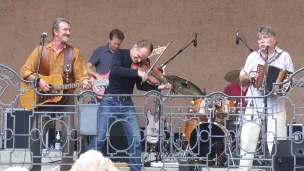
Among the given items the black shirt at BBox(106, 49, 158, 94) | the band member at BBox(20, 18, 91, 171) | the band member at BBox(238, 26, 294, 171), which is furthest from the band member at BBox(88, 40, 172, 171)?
the band member at BBox(238, 26, 294, 171)

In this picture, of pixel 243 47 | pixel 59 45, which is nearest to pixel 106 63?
pixel 59 45

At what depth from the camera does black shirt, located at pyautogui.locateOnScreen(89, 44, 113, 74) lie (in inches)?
460

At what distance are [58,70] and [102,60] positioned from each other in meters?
1.75

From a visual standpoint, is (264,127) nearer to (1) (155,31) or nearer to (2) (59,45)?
(2) (59,45)

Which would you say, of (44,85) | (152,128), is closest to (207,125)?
(152,128)

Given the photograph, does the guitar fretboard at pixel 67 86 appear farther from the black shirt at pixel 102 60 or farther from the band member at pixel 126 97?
the black shirt at pixel 102 60

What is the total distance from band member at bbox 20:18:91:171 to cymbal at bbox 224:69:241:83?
270 centimetres

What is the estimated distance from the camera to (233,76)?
12.1m

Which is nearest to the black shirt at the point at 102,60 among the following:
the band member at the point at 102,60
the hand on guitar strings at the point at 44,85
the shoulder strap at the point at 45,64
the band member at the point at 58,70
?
the band member at the point at 102,60

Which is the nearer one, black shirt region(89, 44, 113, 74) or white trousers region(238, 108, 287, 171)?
white trousers region(238, 108, 287, 171)

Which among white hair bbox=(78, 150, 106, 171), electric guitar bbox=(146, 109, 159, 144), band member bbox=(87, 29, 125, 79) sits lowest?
white hair bbox=(78, 150, 106, 171)

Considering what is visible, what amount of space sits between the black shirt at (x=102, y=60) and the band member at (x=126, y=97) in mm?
1622

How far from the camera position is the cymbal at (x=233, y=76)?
39.5 ft

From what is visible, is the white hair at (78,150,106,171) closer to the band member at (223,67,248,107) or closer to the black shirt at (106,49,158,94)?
the black shirt at (106,49,158,94)
